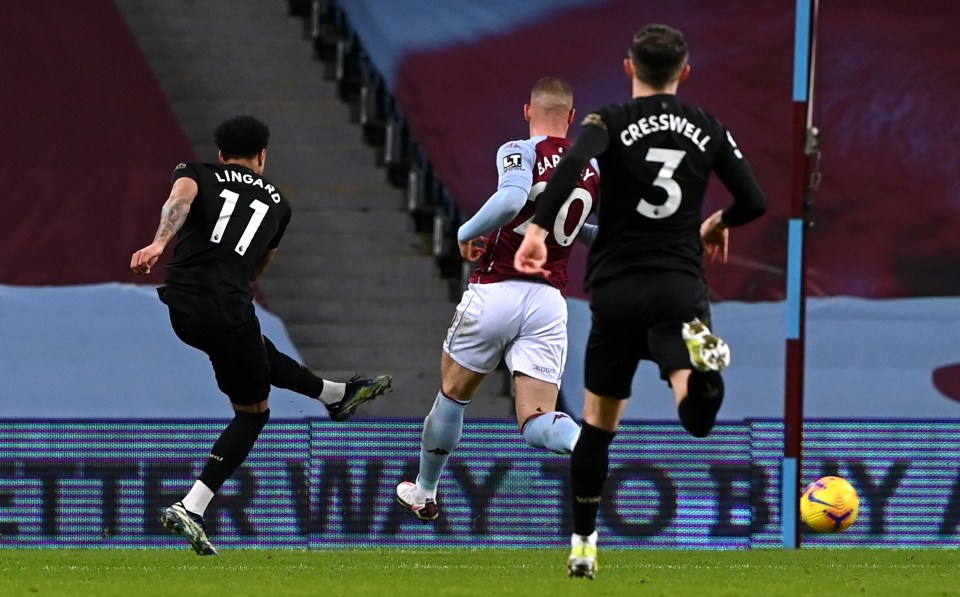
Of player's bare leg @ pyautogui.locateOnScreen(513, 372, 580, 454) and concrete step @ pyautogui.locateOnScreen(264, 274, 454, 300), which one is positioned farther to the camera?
concrete step @ pyautogui.locateOnScreen(264, 274, 454, 300)

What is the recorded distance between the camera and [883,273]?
448 inches

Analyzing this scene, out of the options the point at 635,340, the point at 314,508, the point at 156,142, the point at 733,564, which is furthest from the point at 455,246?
the point at 635,340

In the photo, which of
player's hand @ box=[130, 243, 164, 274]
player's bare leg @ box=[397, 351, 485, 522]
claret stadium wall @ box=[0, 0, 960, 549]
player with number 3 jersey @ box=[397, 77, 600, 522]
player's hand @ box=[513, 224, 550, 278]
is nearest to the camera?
player's hand @ box=[513, 224, 550, 278]

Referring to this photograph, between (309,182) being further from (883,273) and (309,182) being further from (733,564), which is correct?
(733,564)

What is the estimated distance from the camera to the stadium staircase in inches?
485

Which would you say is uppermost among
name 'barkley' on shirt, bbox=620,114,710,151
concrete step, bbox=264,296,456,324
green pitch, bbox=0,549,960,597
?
name 'barkley' on shirt, bbox=620,114,710,151

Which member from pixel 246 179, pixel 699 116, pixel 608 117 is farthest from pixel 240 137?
pixel 699 116

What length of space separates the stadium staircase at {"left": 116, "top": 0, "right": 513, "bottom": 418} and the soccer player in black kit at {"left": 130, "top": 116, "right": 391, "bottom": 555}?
13.6 feet

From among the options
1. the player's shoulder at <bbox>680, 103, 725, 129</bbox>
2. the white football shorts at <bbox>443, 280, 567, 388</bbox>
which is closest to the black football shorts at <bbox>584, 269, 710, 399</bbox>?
the player's shoulder at <bbox>680, 103, 725, 129</bbox>

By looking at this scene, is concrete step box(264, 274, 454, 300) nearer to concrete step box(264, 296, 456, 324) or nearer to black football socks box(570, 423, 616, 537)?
concrete step box(264, 296, 456, 324)

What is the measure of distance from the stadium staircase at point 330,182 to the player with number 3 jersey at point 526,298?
14.2 feet

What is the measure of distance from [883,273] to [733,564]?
439cm

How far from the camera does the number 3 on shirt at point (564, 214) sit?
705 cm

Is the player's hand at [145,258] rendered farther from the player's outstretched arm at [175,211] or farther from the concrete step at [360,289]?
the concrete step at [360,289]
